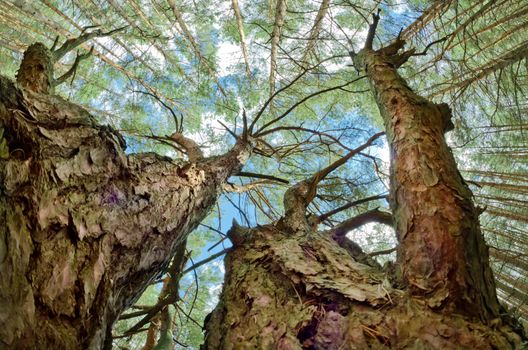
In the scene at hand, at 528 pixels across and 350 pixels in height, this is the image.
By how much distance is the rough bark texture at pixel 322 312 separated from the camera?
857mm

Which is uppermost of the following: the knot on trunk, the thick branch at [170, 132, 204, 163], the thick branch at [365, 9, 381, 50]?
the thick branch at [365, 9, 381, 50]

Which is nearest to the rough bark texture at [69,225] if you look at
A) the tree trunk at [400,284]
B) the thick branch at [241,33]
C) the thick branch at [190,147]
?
the tree trunk at [400,284]

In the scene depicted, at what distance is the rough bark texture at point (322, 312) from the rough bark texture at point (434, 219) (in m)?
0.06

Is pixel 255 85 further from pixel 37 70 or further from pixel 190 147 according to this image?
pixel 37 70

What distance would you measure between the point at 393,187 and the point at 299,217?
62 cm

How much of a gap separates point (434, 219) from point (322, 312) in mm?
434

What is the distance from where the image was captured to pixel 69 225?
967 millimetres

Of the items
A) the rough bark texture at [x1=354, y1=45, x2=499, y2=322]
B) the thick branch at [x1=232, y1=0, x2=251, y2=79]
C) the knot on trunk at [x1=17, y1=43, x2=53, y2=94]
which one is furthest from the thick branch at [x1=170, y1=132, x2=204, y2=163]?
the thick branch at [x1=232, y1=0, x2=251, y2=79]

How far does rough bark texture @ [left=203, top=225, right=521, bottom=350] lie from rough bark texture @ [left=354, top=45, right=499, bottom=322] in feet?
0.19

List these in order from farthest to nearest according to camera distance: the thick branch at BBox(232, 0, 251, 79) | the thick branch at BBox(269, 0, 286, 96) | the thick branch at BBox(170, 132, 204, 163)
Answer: the thick branch at BBox(232, 0, 251, 79)
the thick branch at BBox(269, 0, 286, 96)
the thick branch at BBox(170, 132, 204, 163)

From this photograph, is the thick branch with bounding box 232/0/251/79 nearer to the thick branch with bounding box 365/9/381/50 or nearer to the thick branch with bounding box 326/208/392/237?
the thick branch with bounding box 365/9/381/50

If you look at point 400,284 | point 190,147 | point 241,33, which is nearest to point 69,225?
point 400,284

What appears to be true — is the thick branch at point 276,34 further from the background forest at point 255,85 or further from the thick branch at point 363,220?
the thick branch at point 363,220

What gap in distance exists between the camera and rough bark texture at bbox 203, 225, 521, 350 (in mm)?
857
